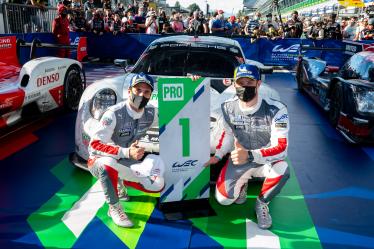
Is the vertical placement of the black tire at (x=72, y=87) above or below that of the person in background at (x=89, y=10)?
below

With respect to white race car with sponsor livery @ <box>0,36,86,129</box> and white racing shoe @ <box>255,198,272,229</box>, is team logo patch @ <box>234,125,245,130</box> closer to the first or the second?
white racing shoe @ <box>255,198,272,229</box>

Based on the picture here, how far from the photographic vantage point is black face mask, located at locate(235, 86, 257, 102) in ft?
9.95

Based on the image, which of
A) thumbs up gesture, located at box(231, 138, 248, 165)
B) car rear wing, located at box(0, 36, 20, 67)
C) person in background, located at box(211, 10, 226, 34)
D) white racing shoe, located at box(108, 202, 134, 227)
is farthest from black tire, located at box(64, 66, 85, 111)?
person in background, located at box(211, 10, 226, 34)

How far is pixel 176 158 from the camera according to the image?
3062mm

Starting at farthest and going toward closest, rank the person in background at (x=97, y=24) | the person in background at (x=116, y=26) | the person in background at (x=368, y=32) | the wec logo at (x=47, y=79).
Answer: the person in background at (x=116, y=26) → the person in background at (x=368, y=32) → the person in background at (x=97, y=24) → the wec logo at (x=47, y=79)

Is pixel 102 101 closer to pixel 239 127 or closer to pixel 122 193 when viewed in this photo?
pixel 122 193

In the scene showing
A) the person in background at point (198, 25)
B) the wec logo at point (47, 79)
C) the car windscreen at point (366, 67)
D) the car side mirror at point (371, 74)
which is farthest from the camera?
the person in background at point (198, 25)

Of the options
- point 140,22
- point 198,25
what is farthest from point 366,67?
point 140,22

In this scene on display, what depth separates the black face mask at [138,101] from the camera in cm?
301

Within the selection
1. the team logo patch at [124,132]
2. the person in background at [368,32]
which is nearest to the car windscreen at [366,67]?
the team logo patch at [124,132]

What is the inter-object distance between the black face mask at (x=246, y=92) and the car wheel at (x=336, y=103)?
2.84m

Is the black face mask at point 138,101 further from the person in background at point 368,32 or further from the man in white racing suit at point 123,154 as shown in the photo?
the person in background at point 368,32

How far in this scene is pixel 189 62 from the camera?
4.59m

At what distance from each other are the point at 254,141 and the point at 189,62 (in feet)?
5.78
